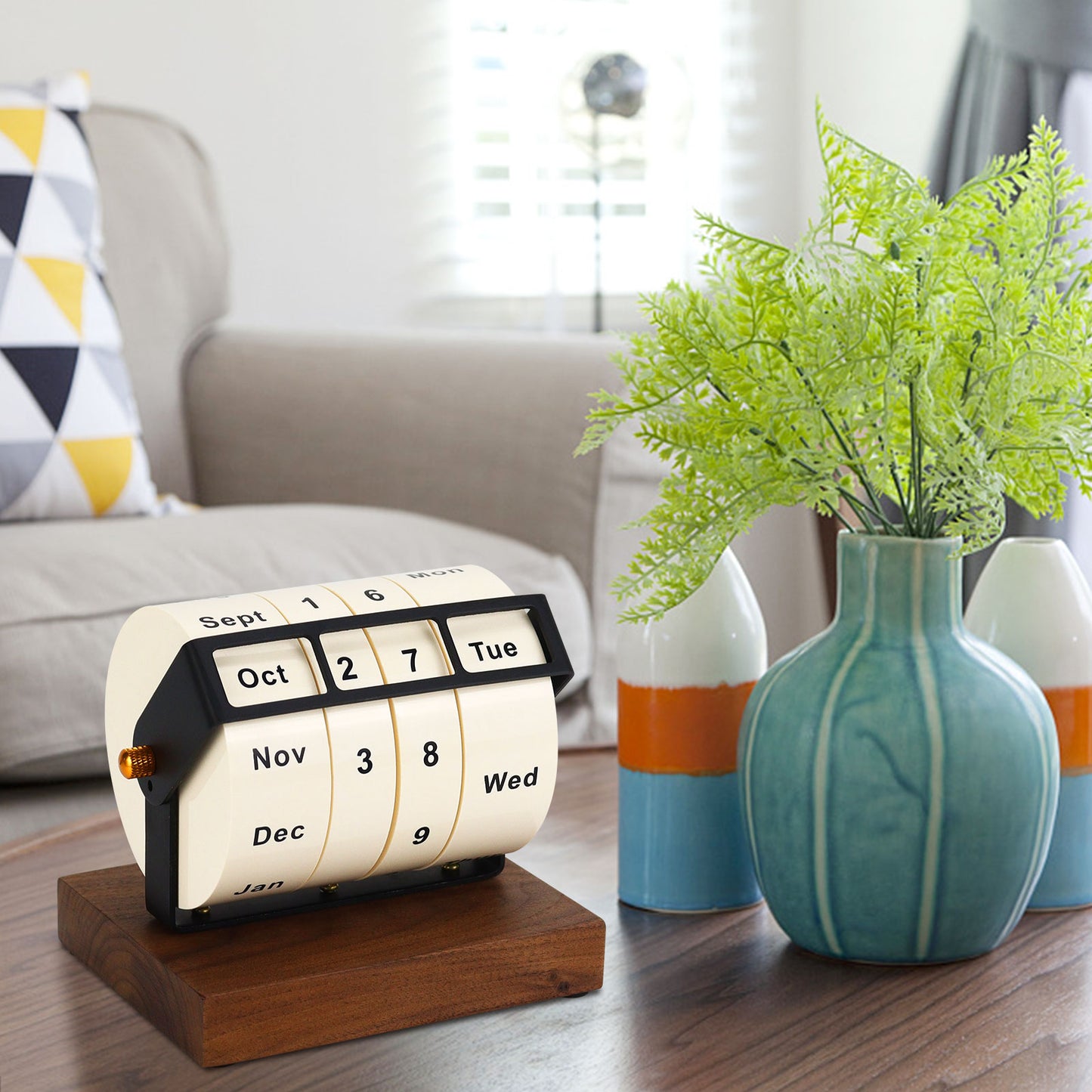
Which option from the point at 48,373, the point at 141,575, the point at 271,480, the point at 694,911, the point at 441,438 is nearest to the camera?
the point at 694,911

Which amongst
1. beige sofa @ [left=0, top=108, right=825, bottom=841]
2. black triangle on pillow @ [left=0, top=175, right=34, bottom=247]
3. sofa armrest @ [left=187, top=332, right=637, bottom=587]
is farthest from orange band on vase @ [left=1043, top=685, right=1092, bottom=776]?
black triangle on pillow @ [left=0, top=175, right=34, bottom=247]

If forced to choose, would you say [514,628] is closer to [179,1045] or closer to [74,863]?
[179,1045]

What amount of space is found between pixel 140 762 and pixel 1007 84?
190 centimetres

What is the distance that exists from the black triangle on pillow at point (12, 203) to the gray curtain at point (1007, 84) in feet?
4.25

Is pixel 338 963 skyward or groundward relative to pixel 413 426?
groundward

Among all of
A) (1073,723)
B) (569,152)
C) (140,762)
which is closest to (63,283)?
(140,762)

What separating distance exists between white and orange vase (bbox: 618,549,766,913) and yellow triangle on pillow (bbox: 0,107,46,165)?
1162 millimetres

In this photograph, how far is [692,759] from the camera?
0.65 meters

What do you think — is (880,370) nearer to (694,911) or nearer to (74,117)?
(694,911)

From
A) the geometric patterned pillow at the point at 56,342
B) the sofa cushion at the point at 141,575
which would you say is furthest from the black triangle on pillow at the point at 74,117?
the sofa cushion at the point at 141,575

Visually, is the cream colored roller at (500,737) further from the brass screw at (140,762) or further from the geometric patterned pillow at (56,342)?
the geometric patterned pillow at (56,342)

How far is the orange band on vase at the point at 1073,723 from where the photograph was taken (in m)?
0.65

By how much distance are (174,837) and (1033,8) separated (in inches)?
76.8

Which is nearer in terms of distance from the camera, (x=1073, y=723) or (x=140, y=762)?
(x=140, y=762)
